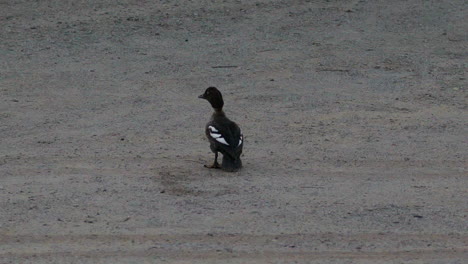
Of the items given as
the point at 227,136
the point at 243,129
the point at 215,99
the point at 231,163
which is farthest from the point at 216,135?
the point at 243,129

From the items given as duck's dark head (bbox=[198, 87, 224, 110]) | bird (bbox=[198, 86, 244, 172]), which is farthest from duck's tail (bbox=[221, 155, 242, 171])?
duck's dark head (bbox=[198, 87, 224, 110])

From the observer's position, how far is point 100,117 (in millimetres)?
11320

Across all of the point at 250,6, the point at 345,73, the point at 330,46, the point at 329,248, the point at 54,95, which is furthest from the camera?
the point at 250,6

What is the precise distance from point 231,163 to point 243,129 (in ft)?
5.04

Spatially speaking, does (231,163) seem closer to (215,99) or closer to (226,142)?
(226,142)

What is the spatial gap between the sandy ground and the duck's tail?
8 centimetres

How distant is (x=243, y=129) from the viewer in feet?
35.9

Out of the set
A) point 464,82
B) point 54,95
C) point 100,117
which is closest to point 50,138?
point 100,117

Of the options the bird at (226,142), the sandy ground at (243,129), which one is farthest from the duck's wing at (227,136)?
the sandy ground at (243,129)

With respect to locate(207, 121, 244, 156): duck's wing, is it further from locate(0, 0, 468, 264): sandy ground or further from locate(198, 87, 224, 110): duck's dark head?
locate(198, 87, 224, 110): duck's dark head

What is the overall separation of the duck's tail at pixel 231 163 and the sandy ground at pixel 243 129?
A: 8cm

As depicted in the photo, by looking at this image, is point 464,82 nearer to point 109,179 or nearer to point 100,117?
point 100,117

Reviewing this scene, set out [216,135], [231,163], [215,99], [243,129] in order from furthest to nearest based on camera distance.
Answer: [243,129] < [215,99] < [216,135] < [231,163]

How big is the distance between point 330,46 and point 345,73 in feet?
4.10
